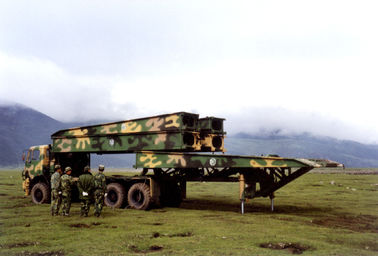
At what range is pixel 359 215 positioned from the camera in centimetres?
1282

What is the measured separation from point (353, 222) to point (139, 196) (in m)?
7.29

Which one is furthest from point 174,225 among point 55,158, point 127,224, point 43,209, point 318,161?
point 55,158

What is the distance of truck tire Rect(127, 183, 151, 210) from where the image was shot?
1370 centimetres

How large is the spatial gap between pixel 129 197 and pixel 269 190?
5174 millimetres

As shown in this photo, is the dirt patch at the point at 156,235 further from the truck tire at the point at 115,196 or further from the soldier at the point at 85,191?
the truck tire at the point at 115,196

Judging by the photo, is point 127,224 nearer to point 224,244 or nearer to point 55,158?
point 224,244

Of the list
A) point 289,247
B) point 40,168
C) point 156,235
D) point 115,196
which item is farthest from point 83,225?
point 40,168

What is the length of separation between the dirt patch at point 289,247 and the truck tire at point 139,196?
6.47 m

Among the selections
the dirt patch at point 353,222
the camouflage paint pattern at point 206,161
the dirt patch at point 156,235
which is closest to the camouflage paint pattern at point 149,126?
the camouflage paint pattern at point 206,161

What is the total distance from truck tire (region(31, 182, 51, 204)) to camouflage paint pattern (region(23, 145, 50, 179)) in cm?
55

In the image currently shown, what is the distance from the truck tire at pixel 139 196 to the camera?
45.0 feet

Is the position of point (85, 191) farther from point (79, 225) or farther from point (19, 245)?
point (19, 245)

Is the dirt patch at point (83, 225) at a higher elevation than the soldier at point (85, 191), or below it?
below

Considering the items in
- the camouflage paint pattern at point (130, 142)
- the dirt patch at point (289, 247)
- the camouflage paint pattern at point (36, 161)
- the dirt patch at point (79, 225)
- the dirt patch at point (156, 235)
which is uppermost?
the camouflage paint pattern at point (130, 142)
